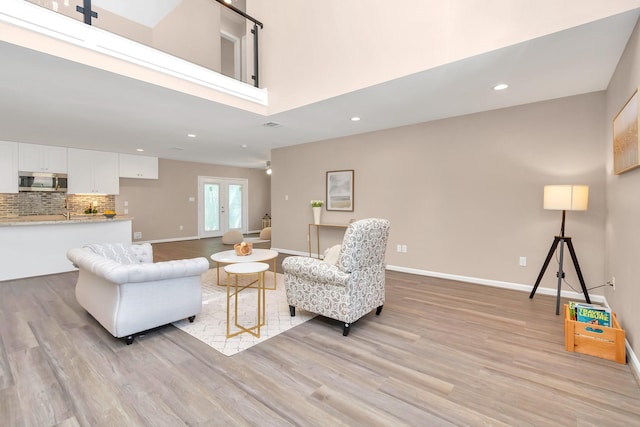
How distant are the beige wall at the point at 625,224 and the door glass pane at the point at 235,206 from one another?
30.5ft

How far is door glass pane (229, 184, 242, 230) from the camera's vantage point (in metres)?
10.2

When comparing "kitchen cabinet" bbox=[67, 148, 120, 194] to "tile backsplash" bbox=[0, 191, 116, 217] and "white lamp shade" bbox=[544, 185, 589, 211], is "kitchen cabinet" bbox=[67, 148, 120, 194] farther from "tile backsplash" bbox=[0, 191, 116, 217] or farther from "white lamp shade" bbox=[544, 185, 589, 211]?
"white lamp shade" bbox=[544, 185, 589, 211]

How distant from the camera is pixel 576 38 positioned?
236 centimetres

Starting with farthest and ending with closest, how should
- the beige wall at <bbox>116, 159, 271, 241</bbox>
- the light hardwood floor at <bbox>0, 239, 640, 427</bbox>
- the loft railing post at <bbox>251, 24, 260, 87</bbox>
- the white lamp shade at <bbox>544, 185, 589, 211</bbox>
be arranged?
the beige wall at <bbox>116, 159, 271, 241</bbox> < the loft railing post at <bbox>251, 24, 260, 87</bbox> < the white lamp shade at <bbox>544, 185, 589, 211</bbox> < the light hardwood floor at <bbox>0, 239, 640, 427</bbox>

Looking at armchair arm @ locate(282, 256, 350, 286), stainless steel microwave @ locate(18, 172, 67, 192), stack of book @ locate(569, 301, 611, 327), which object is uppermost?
stainless steel microwave @ locate(18, 172, 67, 192)

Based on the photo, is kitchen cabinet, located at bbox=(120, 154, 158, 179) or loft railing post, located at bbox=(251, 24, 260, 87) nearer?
loft railing post, located at bbox=(251, 24, 260, 87)

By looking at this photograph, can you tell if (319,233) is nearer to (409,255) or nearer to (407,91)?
(409,255)

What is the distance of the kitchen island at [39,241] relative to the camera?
451 centimetres

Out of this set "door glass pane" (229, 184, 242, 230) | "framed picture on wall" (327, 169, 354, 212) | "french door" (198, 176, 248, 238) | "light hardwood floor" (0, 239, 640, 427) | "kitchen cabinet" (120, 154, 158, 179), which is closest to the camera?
"light hardwood floor" (0, 239, 640, 427)

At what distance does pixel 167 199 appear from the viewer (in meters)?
8.60

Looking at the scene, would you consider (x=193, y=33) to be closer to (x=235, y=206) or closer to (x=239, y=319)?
(x=239, y=319)

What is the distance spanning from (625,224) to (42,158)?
30.5 feet


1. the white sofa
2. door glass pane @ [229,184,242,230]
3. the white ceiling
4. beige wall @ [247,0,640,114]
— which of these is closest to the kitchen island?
the white ceiling

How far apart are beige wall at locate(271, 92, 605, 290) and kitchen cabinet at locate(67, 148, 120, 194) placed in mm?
5597
